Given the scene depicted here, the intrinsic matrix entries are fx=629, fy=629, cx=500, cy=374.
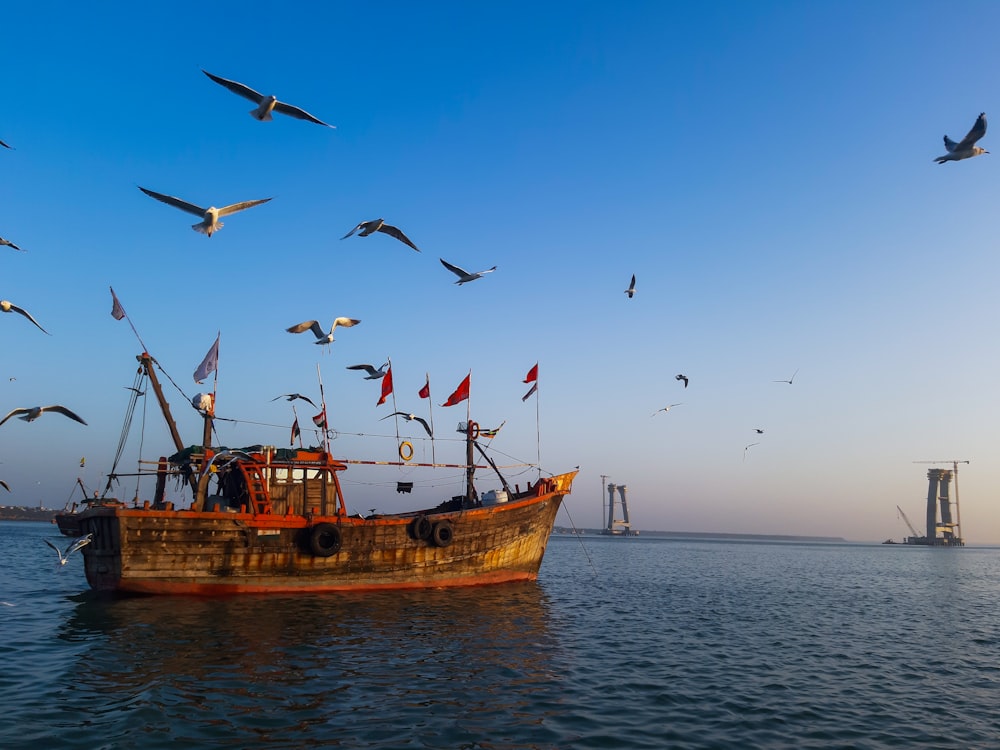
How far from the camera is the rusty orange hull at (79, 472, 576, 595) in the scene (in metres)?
20.7

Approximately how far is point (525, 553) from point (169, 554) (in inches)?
608

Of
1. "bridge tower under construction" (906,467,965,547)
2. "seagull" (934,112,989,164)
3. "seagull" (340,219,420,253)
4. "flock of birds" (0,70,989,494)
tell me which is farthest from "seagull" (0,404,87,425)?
"bridge tower under construction" (906,467,965,547)

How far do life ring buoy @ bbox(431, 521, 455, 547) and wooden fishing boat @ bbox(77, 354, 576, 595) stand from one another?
47 mm

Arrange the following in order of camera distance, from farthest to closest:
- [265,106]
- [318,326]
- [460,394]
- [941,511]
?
[941,511] < [460,394] < [318,326] < [265,106]

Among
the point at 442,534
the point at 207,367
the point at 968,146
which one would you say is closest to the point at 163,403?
the point at 207,367

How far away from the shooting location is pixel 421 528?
2531cm

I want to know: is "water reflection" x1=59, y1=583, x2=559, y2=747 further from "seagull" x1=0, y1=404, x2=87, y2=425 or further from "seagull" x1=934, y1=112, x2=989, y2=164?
"seagull" x1=934, y1=112, x2=989, y2=164

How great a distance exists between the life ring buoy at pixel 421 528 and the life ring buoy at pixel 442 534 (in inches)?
9.0

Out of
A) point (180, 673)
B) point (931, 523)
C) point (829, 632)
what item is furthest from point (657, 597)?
point (931, 523)

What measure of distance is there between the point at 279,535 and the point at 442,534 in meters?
6.41

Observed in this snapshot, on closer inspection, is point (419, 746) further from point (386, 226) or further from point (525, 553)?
point (525, 553)

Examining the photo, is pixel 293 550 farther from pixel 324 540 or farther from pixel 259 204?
pixel 259 204

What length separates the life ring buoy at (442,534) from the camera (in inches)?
1006

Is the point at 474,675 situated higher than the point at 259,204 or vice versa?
the point at 259,204
